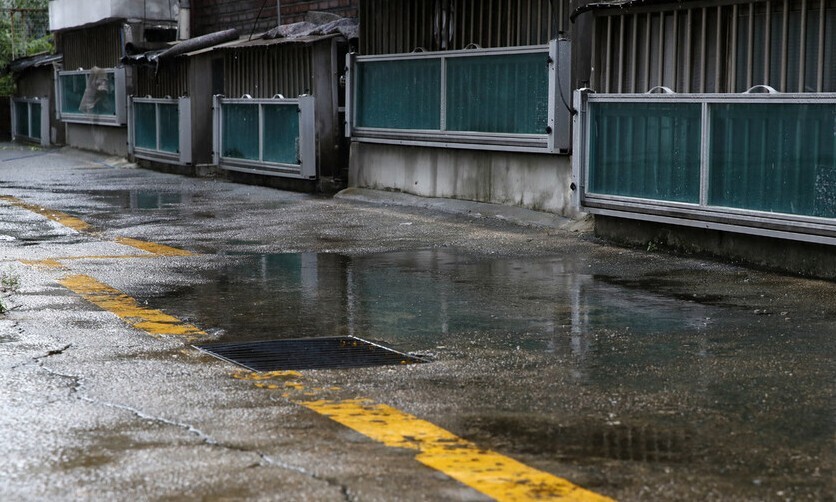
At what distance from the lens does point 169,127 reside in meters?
23.9

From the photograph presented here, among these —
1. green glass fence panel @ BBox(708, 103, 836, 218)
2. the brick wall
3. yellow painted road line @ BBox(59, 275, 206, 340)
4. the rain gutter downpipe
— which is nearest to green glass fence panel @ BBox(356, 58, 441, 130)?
the brick wall

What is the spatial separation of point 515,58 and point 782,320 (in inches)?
270

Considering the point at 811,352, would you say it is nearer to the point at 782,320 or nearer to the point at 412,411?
the point at 782,320

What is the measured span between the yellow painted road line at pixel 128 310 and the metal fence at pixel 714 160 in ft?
15.3

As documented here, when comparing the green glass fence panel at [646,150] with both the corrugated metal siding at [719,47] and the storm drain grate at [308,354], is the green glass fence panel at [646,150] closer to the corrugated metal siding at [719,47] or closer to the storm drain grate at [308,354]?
the corrugated metal siding at [719,47]

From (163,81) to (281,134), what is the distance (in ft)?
20.5

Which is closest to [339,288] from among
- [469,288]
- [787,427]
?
[469,288]

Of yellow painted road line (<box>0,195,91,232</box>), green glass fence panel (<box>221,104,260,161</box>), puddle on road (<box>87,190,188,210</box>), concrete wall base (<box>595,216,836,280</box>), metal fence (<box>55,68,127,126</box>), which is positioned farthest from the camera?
metal fence (<box>55,68,127,126</box>)

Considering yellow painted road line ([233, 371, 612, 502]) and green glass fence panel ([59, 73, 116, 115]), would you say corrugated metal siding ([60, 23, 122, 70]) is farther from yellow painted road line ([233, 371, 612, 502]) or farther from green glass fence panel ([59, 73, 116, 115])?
yellow painted road line ([233, 371, 612, 502])

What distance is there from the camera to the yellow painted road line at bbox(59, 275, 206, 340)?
7873 mm

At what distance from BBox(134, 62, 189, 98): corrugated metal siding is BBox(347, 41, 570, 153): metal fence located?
6590 millimetres

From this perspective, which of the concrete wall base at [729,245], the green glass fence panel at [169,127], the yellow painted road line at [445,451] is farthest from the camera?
the green glass fence panel at [169,127]

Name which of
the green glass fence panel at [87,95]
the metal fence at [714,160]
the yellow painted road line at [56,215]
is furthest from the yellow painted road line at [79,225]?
the green glass fence panel at [87,95]

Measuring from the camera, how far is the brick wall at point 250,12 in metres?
21.2
